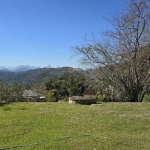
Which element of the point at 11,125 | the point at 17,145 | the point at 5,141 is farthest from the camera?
the point at 11,125

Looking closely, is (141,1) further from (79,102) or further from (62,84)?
(62,84)

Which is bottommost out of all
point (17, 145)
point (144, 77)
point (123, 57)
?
point (17, 145)

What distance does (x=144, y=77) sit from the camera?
54.5 ft

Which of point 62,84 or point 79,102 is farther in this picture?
point 62,84

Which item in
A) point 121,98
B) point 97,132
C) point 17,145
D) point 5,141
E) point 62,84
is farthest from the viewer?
point 62,84

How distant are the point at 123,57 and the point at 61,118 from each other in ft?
30.3

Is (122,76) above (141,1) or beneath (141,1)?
beneath

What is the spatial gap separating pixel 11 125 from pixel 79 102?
7.29m

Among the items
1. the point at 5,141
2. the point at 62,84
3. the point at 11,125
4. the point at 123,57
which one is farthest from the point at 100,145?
the point at 62,84

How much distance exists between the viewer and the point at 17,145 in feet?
16.6

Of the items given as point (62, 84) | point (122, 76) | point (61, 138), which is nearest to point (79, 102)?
point (122, 76)

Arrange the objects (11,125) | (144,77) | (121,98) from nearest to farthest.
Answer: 1. (11,125)
2. (144,77)
3. (121,98)

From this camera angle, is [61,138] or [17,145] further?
[61,138]

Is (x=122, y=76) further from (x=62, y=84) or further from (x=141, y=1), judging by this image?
(x=62, y=84)
